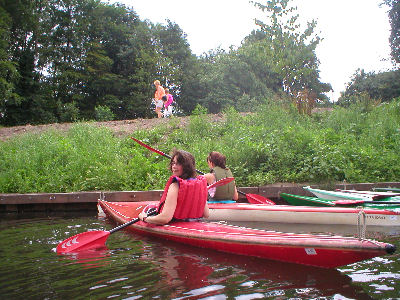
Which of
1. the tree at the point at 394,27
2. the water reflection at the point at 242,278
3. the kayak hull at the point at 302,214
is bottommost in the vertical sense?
the water reflection at the point at 242,278

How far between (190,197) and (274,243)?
1282 mm

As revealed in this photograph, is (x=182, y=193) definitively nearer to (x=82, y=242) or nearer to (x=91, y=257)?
(x=91, y=257)

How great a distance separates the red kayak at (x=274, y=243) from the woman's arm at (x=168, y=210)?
0.11m

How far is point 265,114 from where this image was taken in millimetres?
12430

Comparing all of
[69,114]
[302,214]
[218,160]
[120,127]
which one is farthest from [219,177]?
[69,114]

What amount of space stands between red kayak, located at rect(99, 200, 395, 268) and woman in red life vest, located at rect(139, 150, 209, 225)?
13 cm

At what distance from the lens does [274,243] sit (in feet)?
13.0

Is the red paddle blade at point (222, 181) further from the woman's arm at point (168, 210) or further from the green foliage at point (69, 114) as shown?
the green foliage at point (69, 114)

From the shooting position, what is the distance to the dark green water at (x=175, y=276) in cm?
327

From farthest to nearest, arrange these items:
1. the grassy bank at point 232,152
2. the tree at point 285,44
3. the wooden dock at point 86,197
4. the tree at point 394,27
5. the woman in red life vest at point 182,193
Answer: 1. the tree at point 394,27
2. the tree at point 285,44
3. the grassy bank at point 232,152
4. the wooden dock at point 86,197
5. the woman in red life vest at point 182,193

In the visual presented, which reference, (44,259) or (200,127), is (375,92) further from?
(44,259)

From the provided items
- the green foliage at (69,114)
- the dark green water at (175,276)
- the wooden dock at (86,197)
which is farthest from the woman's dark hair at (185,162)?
the green foliage at (69,114)

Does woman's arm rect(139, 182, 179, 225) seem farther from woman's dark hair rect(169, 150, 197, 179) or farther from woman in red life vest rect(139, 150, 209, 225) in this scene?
woman's dark hair rect(169, 150, 197, 179)

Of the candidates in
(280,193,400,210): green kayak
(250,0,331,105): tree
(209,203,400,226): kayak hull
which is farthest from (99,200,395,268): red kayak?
(250,0,331,105): tree
